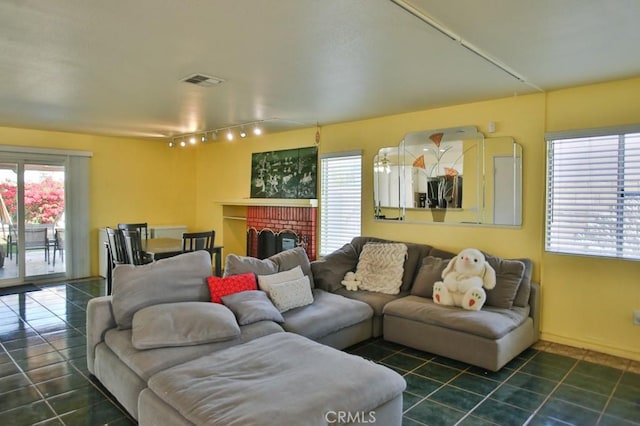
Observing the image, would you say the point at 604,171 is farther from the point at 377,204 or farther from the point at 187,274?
the point at 187,274

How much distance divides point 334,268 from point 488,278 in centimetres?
164

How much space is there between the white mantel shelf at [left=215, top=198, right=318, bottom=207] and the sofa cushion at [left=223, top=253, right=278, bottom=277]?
79.2 inches

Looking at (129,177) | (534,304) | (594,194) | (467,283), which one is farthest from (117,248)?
(594,194)

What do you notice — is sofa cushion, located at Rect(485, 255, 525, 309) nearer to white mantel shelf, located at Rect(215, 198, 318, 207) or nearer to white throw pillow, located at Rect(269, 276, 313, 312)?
white throw pillow, located at Rect(269, 276, 313, 312)

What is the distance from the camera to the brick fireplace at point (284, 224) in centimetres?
598

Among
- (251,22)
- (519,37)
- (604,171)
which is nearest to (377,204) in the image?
(604,171)

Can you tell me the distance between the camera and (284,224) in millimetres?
6355

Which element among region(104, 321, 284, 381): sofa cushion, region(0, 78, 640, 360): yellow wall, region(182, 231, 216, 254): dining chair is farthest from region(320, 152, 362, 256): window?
region(104, 321, 284, 381): sofa cushion

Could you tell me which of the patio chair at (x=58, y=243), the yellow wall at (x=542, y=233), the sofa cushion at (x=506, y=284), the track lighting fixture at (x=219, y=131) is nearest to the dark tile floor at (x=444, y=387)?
the yellow wall at (x=542, y=233)

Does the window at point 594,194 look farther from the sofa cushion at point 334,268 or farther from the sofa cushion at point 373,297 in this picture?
the sofa cushion at point 334,268

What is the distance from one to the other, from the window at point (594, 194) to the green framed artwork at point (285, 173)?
311 centimetres

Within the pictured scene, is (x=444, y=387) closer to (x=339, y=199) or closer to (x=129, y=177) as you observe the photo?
(x=339, y=199)

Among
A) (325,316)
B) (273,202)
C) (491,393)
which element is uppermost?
(273,202)

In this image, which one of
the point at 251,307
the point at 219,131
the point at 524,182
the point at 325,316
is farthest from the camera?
the point at 219,131
